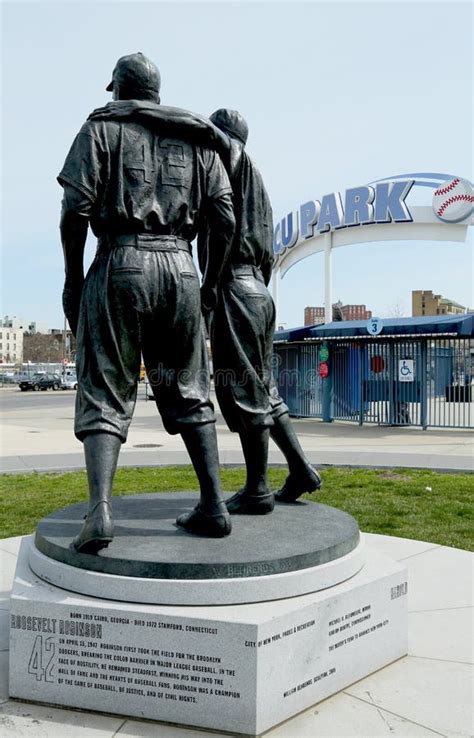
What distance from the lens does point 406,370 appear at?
1742cm

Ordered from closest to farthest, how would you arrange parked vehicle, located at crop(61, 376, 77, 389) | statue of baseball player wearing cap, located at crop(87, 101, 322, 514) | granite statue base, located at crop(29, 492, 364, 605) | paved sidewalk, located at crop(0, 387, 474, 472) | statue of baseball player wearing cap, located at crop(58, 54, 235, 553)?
granite statue base, located at crop(29, 492, 364, 605) < statue of baseball player wearing cap, located at crop(58, 54, 235, 553) < statue of baseball player wearing cap, located at crop(87, 101, 322, 514) < paved sidewalk, located at crop(0, 387, 474, 472) < parked vehicle, located at crop(61, 376, 77, 389)

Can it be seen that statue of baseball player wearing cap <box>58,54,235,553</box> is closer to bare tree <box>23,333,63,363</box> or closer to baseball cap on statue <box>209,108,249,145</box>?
baseball cap on statue <box>209,108,249,145</box>

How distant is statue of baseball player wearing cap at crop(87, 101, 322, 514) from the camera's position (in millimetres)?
4234

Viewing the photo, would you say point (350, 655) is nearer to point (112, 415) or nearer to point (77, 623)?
point (77, 623)

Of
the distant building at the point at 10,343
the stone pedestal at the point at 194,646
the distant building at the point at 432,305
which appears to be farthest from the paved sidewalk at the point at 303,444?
the distant building at the point at 10,343

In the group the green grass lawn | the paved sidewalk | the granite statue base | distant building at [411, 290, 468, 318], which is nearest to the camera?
the granite statue base

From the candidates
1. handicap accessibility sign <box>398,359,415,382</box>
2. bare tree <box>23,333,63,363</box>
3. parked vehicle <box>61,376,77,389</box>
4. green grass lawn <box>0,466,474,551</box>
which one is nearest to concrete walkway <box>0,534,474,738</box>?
green grass lawn <box>0,466,474,551</box>

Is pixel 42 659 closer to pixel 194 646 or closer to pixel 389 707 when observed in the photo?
pixel 194 646

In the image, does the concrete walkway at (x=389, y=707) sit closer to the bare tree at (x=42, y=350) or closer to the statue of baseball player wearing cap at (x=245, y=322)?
the statue of baseball player wearing cap at (x=245, y=322)

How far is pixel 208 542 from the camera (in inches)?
144

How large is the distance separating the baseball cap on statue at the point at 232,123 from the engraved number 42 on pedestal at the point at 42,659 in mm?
3148

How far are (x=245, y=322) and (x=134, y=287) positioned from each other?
2.98 feet

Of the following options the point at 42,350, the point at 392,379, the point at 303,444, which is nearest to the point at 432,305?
the point at 42,350

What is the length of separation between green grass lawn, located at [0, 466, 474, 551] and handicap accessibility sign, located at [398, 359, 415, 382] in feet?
23.8
